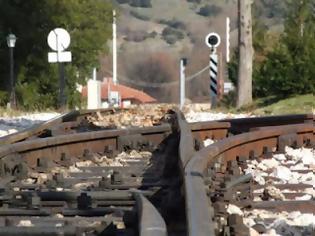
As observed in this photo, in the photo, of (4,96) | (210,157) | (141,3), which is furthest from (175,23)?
(210,157)

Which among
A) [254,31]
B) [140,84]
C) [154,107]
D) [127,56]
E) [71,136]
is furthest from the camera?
[127,56]

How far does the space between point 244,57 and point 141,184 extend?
65.1 feet

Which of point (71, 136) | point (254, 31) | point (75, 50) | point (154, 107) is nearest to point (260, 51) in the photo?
point (254, 31)

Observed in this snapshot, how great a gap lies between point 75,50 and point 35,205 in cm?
3679

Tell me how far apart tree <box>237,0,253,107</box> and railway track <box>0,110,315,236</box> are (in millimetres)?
14380

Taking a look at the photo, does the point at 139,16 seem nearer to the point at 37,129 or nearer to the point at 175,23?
the point at 175,23

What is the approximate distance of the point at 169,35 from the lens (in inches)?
5325

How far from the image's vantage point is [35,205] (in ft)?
16.1

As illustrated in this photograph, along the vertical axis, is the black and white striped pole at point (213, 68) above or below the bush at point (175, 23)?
below

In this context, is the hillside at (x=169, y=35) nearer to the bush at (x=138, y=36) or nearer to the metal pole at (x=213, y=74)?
the bush at (x=138, y=36)

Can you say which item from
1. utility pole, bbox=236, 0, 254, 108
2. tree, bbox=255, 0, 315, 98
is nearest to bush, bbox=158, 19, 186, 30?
tree, bbox=255, 0, 315, 98

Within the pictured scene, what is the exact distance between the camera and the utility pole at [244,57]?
2470cm

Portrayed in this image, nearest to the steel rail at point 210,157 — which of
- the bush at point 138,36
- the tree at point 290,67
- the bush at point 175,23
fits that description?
the tree at point 290,67

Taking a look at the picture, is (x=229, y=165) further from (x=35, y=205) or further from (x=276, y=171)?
(x=35, y=205)
